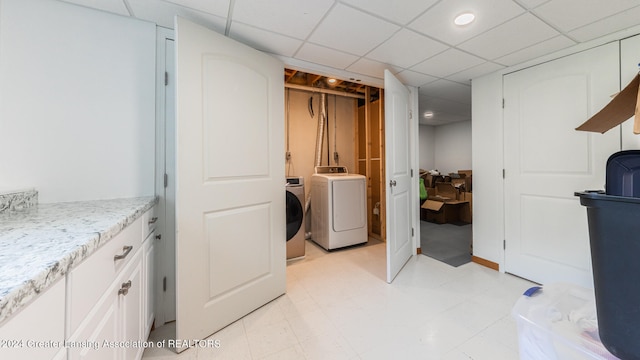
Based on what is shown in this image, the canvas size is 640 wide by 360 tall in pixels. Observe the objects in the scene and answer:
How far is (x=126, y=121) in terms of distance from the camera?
5.01 ft

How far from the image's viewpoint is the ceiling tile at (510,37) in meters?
1.60

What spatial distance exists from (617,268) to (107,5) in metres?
2.57

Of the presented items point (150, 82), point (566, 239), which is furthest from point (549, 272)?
point (150, 82)

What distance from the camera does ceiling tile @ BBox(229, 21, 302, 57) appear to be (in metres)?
1.66

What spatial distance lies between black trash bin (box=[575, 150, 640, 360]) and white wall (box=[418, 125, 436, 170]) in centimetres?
566

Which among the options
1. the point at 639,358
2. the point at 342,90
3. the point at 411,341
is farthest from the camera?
the point at 342,90

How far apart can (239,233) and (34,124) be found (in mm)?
1317

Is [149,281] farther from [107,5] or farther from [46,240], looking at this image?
[107,5]

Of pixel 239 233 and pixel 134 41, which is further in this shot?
pixel 239 233

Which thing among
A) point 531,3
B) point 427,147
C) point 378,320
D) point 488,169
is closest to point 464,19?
point 531,3

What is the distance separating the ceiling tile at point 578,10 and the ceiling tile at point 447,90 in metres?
1.15

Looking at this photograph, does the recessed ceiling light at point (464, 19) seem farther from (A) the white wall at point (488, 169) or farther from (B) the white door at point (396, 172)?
(A) the white wall at point (488, 169)

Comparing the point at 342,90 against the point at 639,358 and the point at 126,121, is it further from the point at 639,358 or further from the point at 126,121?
the point at 639,358

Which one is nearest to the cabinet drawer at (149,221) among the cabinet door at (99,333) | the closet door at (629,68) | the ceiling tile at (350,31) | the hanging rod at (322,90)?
the cabinet door at (99,333)
